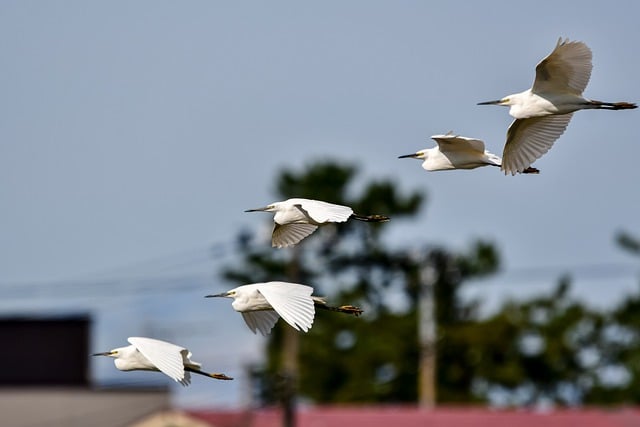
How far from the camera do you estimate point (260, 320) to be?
13117 mm

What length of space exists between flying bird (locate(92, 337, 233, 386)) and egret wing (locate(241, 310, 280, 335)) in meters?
0.44

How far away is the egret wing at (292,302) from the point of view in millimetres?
11406

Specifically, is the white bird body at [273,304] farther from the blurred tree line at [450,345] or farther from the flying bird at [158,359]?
the blurred tree line at [450,345]

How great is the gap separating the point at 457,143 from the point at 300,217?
132 centimetres

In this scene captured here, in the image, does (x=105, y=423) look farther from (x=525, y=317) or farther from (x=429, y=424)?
(x=525, y=317)

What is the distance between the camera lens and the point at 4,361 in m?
38.6

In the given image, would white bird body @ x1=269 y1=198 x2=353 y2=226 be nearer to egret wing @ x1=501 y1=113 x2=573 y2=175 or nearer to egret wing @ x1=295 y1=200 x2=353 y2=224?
egret wing @ x1=295 y1=200 x2=353 y2=224

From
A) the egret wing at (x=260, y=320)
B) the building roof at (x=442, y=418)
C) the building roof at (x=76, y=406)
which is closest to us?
the egret wing at (x=260, y=320)

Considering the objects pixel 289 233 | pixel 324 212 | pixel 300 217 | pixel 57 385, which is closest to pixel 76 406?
pixel 57 385

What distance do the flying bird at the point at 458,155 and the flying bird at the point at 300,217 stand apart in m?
0.58

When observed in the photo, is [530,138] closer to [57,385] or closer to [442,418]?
[442,418]

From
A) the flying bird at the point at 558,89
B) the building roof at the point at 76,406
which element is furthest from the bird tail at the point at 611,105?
the building roof at the point at 76,406

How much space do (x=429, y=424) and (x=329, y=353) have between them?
1615cm

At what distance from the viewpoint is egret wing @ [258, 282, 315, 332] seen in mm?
11406
